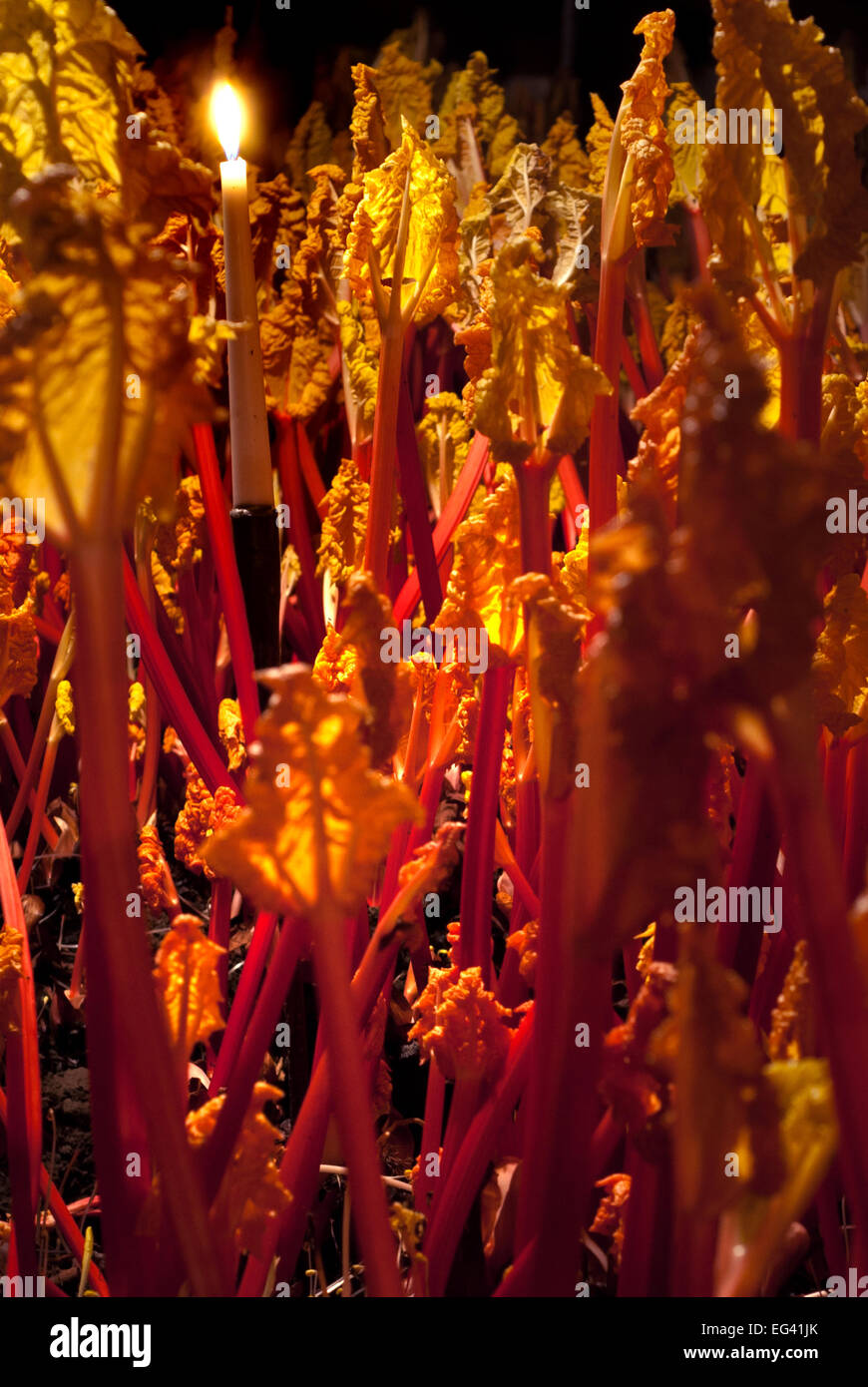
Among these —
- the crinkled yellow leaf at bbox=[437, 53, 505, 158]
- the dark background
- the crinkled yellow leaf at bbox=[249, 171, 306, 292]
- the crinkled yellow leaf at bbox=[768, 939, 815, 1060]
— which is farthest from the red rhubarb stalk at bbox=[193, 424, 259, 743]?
the crinkled yellow leaf at bbox=[437, 53, 505, 158]

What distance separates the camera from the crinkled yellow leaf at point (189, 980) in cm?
37

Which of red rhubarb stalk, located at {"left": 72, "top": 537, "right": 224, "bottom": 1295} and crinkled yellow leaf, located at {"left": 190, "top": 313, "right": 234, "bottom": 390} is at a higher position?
crinkled yellow leaf, located at {"left": 190, "top": 313, "right": 234, "bottom": 390}

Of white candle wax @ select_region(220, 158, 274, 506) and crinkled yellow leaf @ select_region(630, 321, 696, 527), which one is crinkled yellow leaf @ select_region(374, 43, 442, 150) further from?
crinkled yellow leaf @ select_region(630, 321, 696, 527)

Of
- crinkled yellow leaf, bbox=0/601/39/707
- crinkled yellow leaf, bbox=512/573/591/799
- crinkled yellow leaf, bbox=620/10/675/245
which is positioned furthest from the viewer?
crinkled yellow leaf, bbox=0/601/39/707

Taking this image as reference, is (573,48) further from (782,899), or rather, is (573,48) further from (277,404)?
(782,899)

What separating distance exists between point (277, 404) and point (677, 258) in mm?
726

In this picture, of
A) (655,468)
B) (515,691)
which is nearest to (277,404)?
(515,691)

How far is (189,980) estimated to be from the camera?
0.37 m

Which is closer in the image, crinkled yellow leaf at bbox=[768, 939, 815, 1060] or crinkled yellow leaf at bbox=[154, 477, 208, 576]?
crinkled yellow leaf at bbox=[768, 939, 815, 1060]

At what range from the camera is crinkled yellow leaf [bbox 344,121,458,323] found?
528 mm

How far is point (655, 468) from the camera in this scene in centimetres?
41

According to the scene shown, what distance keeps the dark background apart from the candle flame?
641 millimetres

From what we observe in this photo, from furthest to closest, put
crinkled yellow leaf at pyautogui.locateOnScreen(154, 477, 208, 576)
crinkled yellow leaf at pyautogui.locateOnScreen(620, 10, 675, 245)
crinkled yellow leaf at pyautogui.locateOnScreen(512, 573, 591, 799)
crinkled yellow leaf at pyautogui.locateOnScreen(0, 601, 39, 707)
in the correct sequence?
1. crinkled yellow leaf at pyautogui.locateOnScreen(154, 477, 208, 576)
2. crinkled yellow leaf at pyautogui.locateOnScreen(0, 601, 39, 707)
3. crinkled yellow leaf at pyautogui.locateOnScreen(620, 10, 675, 245)
4. crinkled yellow leaf at pyautogui.locateOnScreen(512, 573, 591, 799)

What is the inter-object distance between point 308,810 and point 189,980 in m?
0.10
